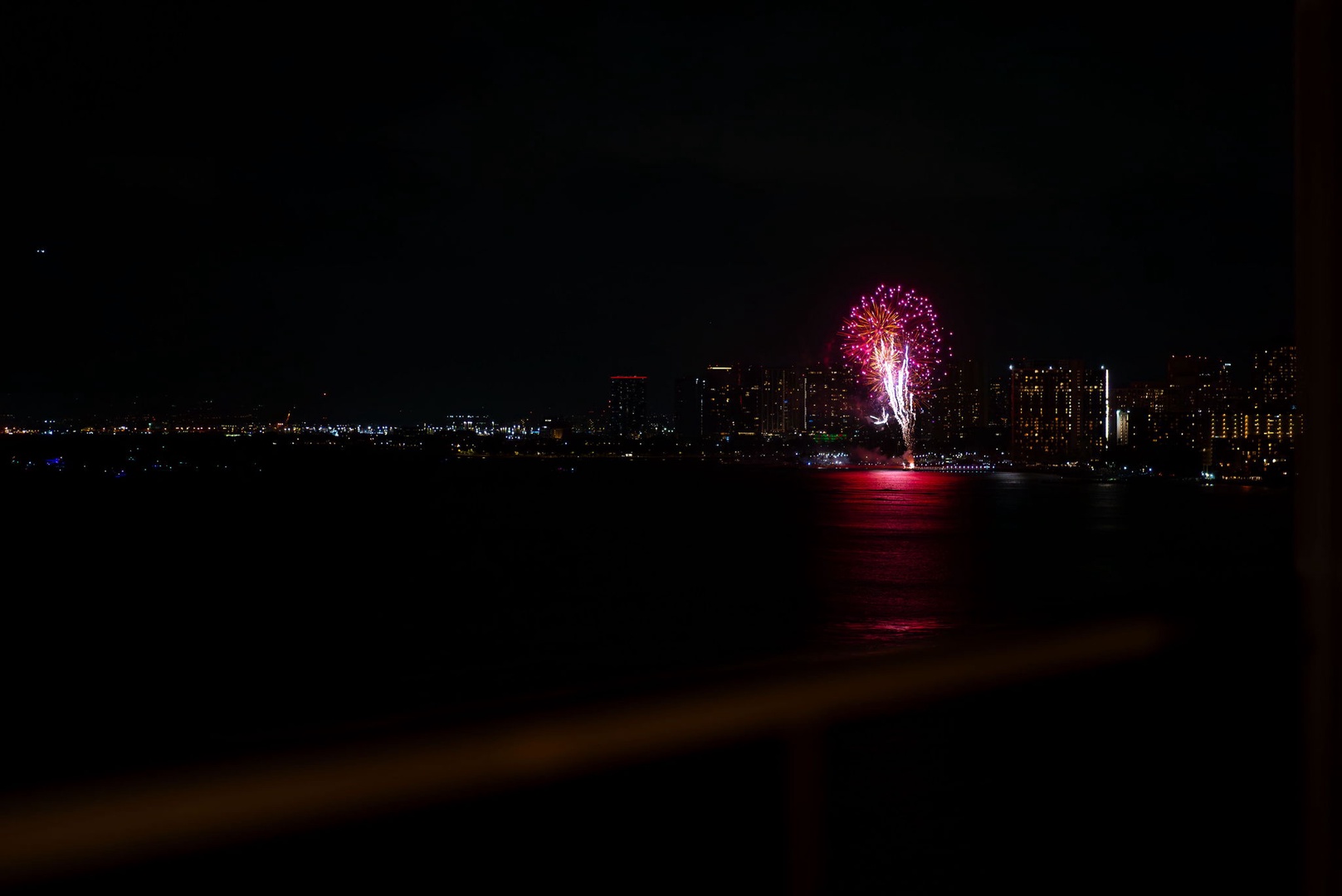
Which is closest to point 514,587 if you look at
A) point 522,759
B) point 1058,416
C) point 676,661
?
point 676,661

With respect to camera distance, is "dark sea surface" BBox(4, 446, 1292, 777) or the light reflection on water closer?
the light reflection on water

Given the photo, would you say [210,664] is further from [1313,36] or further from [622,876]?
[1313,36]

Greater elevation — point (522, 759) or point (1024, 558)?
point (522, 759)

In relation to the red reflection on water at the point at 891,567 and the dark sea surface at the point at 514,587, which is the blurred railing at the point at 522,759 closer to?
the dark sea surface at the point at 514,587

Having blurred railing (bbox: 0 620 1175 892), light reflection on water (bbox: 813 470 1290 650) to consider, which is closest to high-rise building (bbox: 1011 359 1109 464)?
light reflection on water (bbox: 813 470 1290 650)

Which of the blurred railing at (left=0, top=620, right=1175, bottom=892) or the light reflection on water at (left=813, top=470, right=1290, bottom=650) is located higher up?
the blurred railing at (left=0, top=620, right=1175, bottom=892)

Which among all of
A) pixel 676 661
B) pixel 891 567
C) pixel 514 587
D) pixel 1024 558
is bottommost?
pixel 1024 558

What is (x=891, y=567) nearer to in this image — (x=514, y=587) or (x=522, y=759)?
(x=514, y=587)

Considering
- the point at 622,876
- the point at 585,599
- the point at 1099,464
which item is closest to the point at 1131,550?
the point at 585,599

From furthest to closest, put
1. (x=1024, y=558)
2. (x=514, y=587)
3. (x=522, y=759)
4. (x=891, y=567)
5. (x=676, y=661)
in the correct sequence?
(x=1024, y=558) → (x=891, y=567) → (x=514, y=587) → (x=676, y=661) → (x=522, y=759)

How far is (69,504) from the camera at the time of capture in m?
58.6

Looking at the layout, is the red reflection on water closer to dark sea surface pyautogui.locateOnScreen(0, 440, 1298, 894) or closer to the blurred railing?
dark sea surface pyautogui.locateOnScreen(0, 440, 1298, 894)

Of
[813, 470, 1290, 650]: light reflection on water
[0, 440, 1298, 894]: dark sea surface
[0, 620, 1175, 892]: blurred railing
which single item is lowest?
[813, 470, 1290, 650]: light reflection on water

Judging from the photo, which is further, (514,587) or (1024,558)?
(1024,558)
